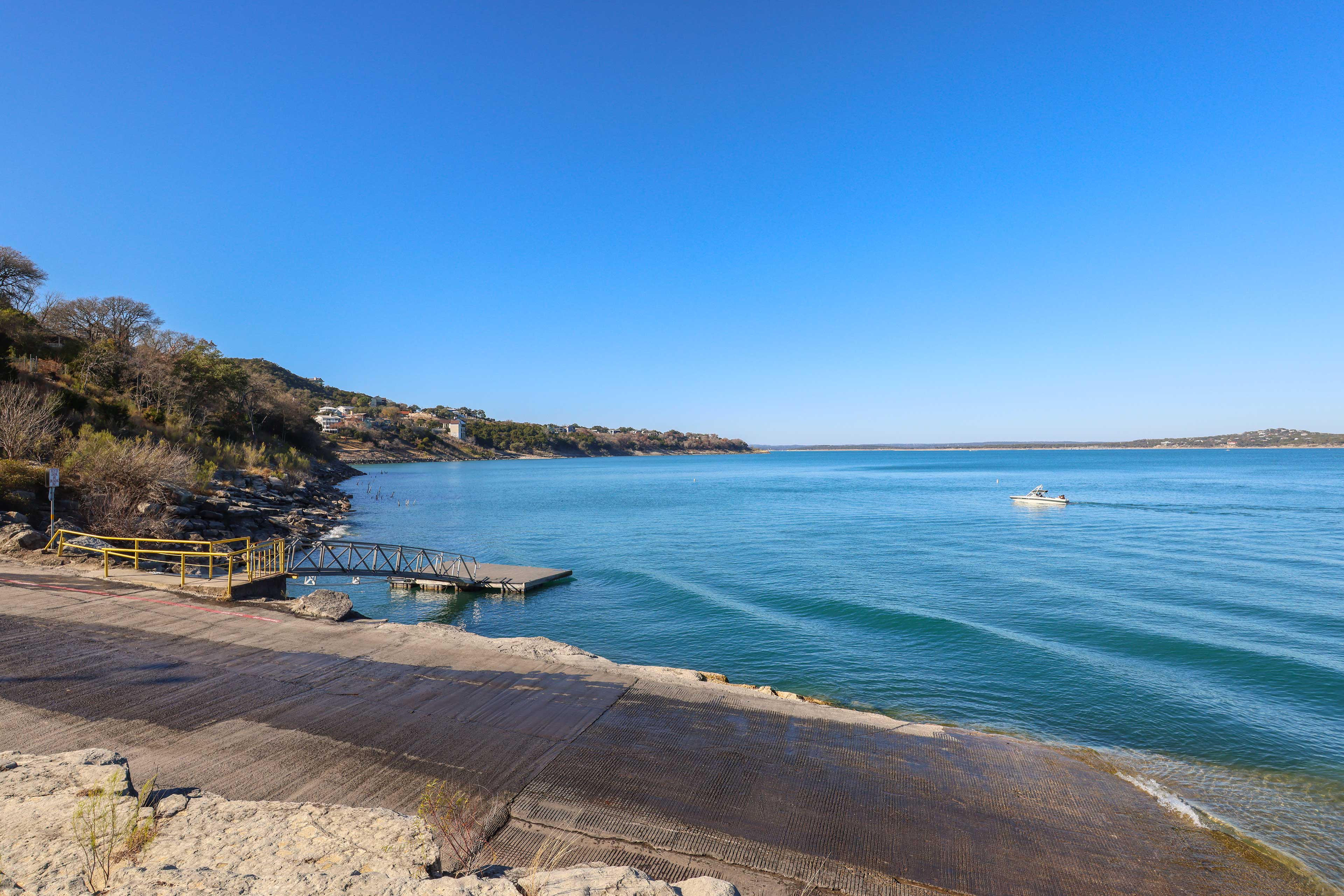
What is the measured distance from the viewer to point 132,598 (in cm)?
1400

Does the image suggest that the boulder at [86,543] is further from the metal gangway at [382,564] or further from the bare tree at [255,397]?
the bare tree at [255,397]

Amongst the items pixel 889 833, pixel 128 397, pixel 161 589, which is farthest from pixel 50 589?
pixel 128 397

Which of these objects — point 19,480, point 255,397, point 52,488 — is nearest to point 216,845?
point 52,488

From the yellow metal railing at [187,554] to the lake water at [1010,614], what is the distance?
3.92 m

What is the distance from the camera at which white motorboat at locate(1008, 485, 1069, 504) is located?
5747cm

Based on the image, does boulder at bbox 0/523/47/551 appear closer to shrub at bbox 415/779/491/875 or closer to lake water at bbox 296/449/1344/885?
lake water at bbox 296/449/1344/885

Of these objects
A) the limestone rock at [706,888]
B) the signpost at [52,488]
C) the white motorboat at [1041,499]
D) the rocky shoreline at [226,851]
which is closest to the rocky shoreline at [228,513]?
the signpost at [52,488]

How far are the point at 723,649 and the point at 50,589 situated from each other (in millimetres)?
16828

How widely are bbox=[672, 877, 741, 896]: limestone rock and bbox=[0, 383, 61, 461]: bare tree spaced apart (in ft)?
104

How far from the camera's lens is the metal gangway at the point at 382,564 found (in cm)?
2194

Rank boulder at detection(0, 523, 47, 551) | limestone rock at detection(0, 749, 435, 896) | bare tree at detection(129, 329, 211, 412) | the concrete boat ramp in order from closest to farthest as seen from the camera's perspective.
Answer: limestone rock at detection(0, 749, 435, 896)
the concrete boat ramp
boulder at detection(0, 523, 47, 551)
bare tree at detection(129, 329, 211, 412)

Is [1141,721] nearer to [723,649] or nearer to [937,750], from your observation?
[937,750]

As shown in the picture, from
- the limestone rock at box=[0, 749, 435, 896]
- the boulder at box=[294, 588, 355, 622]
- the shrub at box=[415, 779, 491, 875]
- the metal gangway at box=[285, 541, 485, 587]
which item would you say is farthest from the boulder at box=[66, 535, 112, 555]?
the shrub at box=[415, 779, 491, 875]

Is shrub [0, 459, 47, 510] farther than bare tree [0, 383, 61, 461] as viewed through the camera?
No
